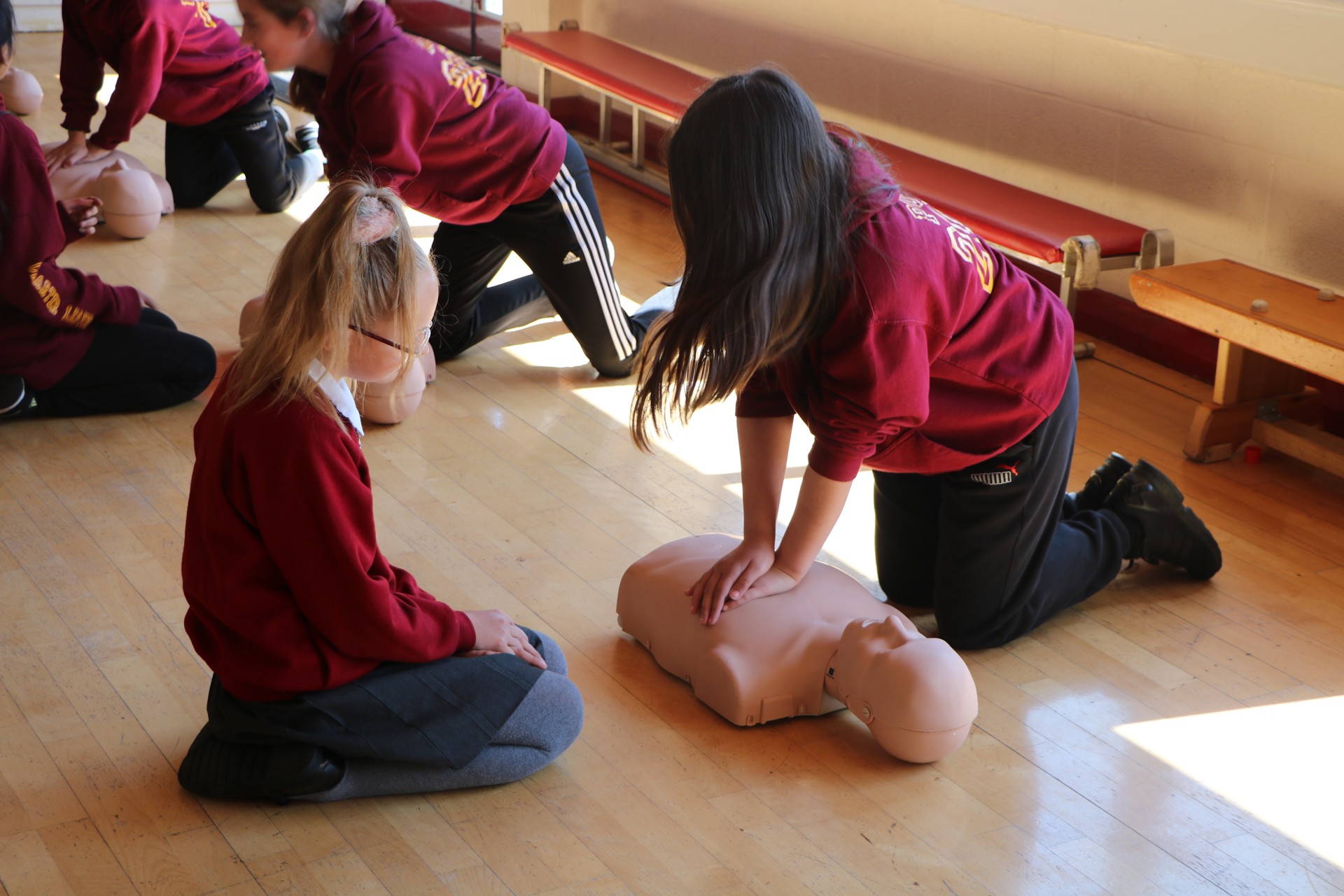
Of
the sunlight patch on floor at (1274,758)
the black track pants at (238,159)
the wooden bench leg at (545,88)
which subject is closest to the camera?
the sunlight patch on floor at (1274,758)

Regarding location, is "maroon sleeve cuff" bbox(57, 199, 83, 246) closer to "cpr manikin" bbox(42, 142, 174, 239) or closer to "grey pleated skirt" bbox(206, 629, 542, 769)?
"cpr manikin" bbox(42, 142, 174, 239)

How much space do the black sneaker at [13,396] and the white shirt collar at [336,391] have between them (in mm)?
1487

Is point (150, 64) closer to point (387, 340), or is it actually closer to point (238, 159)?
point (238, 159)

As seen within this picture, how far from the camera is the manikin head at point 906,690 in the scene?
1.84 m

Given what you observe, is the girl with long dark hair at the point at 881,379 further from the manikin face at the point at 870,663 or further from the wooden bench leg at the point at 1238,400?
the wooden bench leg at the point at 1238,400

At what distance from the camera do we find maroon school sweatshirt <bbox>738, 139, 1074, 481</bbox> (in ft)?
5.71

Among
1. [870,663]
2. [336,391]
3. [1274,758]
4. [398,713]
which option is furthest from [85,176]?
[1274,758]

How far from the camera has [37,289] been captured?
2.77m

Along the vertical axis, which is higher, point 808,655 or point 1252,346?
point 1252,346

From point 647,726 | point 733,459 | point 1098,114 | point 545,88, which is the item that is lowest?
point 647,726

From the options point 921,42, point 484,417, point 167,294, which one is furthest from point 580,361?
point 921,42

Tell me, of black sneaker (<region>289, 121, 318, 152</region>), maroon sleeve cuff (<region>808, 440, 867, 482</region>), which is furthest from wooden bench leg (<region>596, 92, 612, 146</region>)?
maroon sleeve cuff (<region>808, 440, 867, 482</region>)

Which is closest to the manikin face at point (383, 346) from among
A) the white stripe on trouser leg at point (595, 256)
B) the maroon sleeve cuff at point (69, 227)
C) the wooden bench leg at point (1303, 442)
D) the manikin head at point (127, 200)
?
the white stripe on trouser leg at point (595, 256)

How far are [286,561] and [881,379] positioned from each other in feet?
2.60
